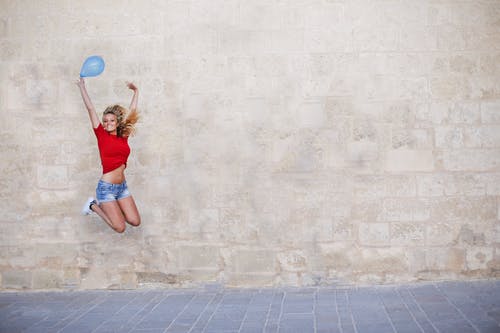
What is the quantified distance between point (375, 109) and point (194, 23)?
2200 millimetres

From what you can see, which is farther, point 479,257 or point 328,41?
point 328,41

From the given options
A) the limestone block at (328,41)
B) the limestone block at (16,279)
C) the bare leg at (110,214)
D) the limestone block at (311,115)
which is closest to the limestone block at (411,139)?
the limestone block at (311,115)

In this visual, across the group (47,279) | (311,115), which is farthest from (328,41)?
(47,279)

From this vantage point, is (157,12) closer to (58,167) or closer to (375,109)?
(58,167)

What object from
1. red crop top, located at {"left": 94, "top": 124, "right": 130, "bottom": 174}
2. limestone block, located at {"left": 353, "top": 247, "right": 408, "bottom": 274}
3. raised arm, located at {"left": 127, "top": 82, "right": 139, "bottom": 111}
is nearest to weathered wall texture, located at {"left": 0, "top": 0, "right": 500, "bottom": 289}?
limestone block, located at {"left": 353, "top": 247, "right": 408, "bottom": 274}

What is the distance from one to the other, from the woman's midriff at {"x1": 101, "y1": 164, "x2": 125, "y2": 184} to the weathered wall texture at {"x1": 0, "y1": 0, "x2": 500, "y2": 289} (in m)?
0.22

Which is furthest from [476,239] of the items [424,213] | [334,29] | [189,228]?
[189,228]

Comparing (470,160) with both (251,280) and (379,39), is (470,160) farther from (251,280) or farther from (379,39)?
(251,280)

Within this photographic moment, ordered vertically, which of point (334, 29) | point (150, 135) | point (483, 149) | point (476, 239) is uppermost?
point (334, 29)

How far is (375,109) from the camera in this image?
5.09 m

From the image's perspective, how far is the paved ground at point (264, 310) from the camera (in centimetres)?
376

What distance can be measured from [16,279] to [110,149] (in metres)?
1.87

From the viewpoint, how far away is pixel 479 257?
4980 mm

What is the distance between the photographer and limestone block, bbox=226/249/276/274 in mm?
5070
